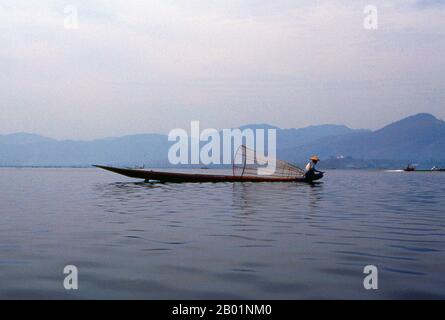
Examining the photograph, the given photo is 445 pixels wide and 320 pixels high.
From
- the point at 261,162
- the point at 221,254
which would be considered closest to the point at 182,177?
the point at 261,162

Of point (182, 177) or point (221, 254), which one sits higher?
point (182, 177)

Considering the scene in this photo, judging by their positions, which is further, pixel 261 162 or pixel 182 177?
pixel 182 177

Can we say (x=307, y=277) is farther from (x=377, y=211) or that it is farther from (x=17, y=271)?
(x=377, y=211)

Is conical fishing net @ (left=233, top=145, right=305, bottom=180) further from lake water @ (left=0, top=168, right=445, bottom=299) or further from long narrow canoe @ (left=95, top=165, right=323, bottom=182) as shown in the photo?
lake water @ (left=0, top=168, right=445, bottom=299)

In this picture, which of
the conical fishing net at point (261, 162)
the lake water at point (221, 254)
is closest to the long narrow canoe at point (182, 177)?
the conical fishing net at point (261, 162)

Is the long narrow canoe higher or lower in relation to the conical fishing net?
lower

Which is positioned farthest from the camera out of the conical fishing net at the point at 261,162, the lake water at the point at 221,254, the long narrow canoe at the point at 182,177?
the long narrow canoe at the point at 182,177

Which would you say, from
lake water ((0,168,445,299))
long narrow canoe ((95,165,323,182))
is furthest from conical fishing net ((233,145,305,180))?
lake water ((0,168,445,299))

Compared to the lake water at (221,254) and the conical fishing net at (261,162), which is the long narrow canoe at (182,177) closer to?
the conical fishing net at (261,162)

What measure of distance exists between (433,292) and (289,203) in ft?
65.2

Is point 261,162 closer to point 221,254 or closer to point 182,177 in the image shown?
point 182,177

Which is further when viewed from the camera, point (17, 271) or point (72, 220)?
point (72, 220)

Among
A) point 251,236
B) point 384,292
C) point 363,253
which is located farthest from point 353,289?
point 251,236

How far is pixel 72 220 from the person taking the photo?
20.8 meters
